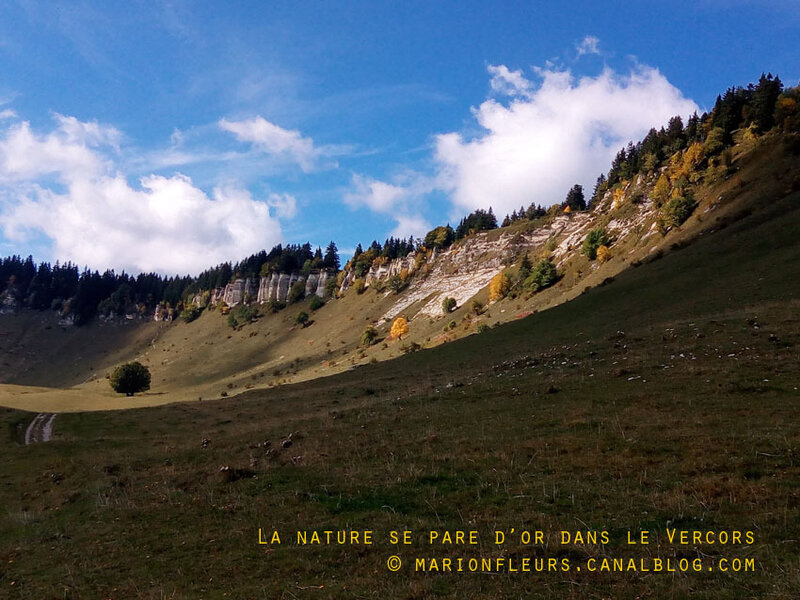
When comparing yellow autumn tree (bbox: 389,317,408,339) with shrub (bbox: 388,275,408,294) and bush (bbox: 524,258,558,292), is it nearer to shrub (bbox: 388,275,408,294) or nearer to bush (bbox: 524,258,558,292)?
bush (bbox: 524,258,558,292)

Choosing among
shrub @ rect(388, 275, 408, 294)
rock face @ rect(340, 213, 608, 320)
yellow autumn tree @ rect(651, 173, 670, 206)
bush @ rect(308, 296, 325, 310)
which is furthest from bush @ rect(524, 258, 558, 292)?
bush @ rect(308, 296, 325, 310)

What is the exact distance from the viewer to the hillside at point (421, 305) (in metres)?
70.4

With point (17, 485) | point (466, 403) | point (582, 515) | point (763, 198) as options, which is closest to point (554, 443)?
point (582, 515)

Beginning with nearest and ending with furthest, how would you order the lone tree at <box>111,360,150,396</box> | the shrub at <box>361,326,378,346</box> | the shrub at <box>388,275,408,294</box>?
the lone tree at <box>111,360,150,396</box> → the shrub at <box>361,326,378,346</box> → the shrub at <box>388,275,408,294</box>

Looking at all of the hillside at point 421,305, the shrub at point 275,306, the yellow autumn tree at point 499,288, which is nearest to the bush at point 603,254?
the hillside at point 421,305

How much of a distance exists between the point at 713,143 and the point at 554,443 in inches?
3974

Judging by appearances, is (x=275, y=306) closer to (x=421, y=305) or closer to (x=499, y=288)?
(x=421, y=305)

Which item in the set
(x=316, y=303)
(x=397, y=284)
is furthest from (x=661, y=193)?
(x=316, y=303)

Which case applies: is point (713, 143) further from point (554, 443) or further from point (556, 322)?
point (554, 443)

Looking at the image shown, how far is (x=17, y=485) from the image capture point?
23.0 m

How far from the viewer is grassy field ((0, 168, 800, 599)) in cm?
884

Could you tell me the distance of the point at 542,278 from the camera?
91000 millimetres

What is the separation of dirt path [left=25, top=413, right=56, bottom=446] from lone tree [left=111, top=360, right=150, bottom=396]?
48074 mm

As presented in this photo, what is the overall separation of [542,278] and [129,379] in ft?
298
